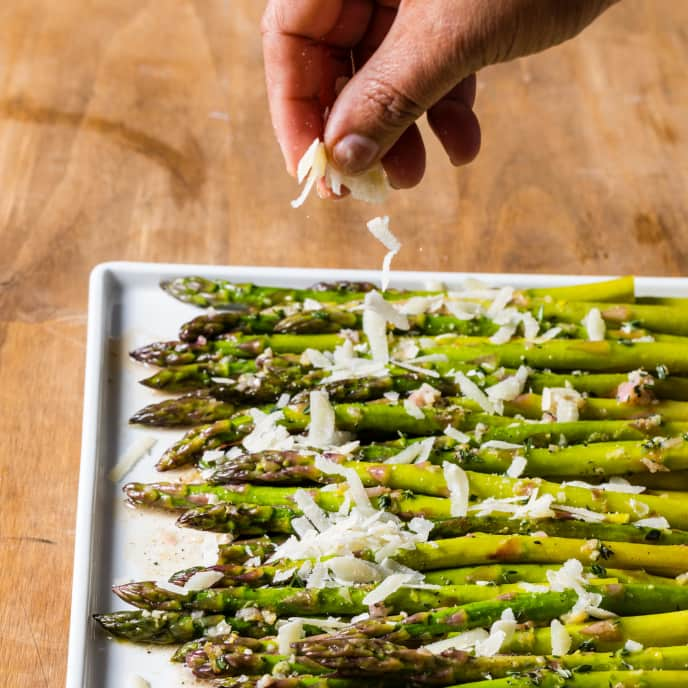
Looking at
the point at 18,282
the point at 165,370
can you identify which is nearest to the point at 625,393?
the point at 165,370

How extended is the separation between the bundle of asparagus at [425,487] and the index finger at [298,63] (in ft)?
1.98

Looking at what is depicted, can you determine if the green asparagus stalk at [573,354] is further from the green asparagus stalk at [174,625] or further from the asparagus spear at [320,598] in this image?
the green asparagus stalk at [174,625]

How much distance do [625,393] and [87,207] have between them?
7.53 ft

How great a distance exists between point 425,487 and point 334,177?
956mm

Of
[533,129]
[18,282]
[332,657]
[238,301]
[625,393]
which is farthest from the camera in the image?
[533,129]

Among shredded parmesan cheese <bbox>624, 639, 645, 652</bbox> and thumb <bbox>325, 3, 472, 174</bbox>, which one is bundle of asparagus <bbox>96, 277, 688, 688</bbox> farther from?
thumb <bbox>325, 3, 472, 174</bbox>

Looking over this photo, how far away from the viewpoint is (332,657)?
2758 mm

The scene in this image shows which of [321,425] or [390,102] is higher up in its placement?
[390,102]

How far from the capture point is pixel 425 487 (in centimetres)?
321

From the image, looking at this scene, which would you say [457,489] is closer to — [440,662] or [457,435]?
[457,435]

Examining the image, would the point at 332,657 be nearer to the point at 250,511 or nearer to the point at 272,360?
the point at 250,511

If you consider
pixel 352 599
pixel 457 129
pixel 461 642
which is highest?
pixel 457 129

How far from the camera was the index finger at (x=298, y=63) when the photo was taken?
3.38m

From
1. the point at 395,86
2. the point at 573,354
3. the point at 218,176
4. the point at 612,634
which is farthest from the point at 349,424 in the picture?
the point at 218,176
